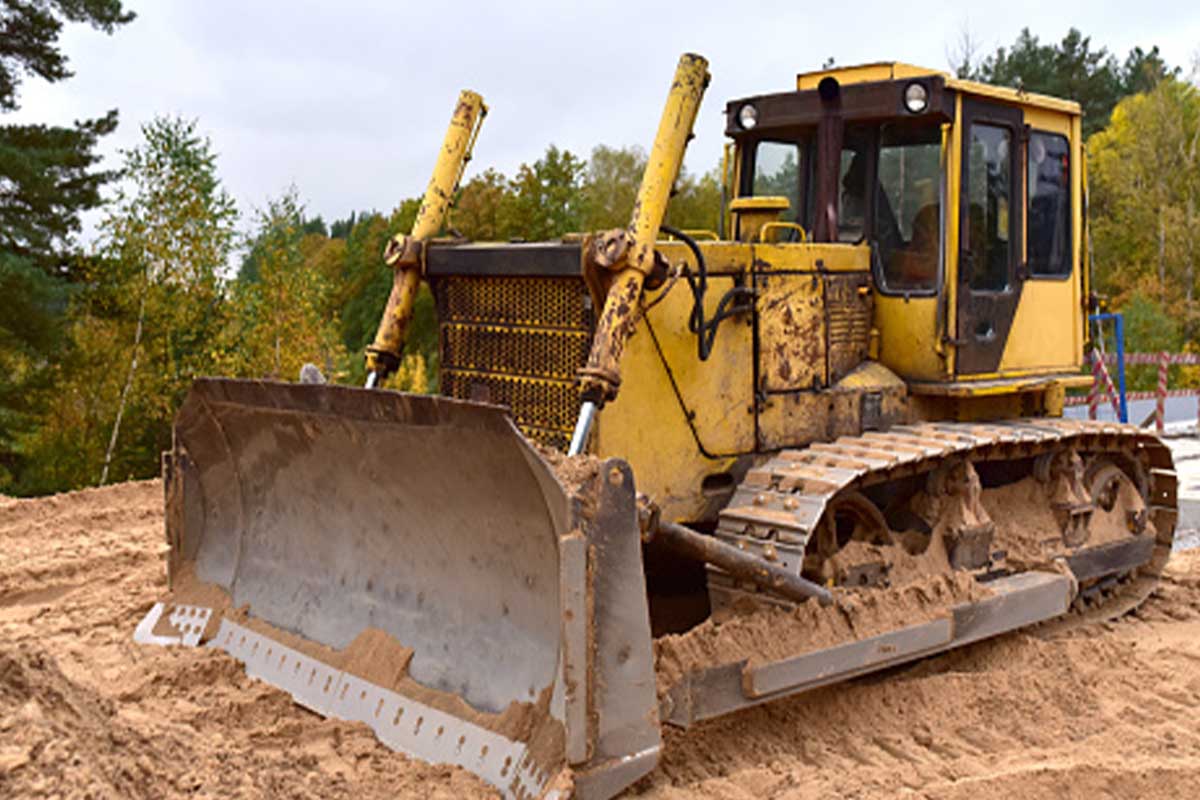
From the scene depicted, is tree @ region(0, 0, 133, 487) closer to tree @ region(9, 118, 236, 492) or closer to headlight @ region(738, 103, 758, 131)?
tree @ region(9, 118, 236, 492)

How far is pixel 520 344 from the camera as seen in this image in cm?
571

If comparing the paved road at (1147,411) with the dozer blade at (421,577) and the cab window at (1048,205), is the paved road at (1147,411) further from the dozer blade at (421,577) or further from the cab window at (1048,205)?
the dozer blade at (421,577)

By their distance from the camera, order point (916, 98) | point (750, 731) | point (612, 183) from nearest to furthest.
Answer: point (750, 731) → point (916, 98) → point (612, 183)

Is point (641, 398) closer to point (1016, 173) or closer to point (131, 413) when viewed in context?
point (1016, 173)

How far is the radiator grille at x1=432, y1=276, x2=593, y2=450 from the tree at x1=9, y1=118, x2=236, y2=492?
10787 mm

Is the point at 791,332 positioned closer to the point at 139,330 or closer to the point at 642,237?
the point at 642,237

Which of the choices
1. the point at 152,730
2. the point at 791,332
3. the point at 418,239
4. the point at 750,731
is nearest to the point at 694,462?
the point at 791,332

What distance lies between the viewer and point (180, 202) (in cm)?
1620

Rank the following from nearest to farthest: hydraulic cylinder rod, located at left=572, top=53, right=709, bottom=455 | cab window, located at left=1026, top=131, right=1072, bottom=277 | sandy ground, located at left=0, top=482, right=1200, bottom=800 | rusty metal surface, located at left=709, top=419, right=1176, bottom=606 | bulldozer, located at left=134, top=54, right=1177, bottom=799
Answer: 1. sandy ground, located at left=0, top=482, right=1200, bottom=800
2. bulldozer, located at left=134, top=54, right=1177, bottom=799
3. hydraulic cylinder rod, located at left=572, top=53, right=709, bottom=455
4. rusty metal surface, located at left=709, top=419, right=1176, bottom=606
5. cab window, located at left=1026, top=131, right=1072, bottom=277

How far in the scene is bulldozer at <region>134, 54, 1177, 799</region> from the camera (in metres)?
4.39

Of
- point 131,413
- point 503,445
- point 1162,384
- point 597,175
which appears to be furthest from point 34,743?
point 597,175

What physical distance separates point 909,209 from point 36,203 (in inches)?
516

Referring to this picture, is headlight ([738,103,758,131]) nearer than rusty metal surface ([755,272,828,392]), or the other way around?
rusty metal surface ([755,272,828,392])

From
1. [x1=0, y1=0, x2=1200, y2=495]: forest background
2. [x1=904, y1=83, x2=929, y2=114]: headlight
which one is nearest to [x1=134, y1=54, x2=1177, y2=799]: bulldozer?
[x1=904, y1=83, x2=929, y2=114]: headlight
